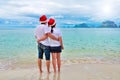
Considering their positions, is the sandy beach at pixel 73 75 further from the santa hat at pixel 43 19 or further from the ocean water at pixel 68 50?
the ocean water at pixel 68 50

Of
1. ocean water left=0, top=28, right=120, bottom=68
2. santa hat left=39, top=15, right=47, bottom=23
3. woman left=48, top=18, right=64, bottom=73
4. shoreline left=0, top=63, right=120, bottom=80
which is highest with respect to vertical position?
santa hat left=39, top=15, right=47, bottom=23

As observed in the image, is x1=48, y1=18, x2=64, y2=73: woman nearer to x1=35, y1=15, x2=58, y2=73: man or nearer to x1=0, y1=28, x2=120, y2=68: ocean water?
x1=35, y1=15, x2=58, y2=73: man

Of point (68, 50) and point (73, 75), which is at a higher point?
point (73, 75)

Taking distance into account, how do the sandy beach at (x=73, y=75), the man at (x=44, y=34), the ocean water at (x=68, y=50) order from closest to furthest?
the man at (x=44, y=34) → the sandy beach at (x=73, y=75) → the ocean water at (x=68, y=50)

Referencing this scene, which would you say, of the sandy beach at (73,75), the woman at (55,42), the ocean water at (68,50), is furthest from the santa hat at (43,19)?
the ocean water at (68,50)

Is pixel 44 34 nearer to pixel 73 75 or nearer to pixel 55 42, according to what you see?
pixel 55 42

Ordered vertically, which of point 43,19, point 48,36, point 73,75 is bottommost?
point 73,75

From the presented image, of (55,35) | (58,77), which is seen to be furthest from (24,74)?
(55,35)

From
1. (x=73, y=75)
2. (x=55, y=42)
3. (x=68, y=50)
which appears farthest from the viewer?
(x=68, y=50)

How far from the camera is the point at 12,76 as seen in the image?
28.1 feet

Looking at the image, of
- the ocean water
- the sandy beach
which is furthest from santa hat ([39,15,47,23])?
the ocean water

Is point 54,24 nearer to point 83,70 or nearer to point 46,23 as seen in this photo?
point 46,23

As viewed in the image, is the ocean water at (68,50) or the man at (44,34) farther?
the ocean water at (68,50)

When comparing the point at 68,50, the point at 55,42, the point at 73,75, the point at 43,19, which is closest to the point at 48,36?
the point at 55,42
